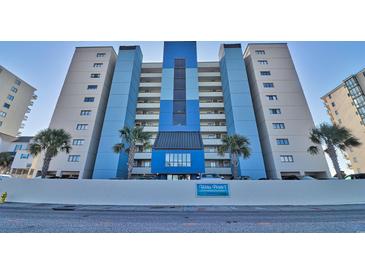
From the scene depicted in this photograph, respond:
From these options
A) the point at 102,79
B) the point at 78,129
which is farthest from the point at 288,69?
the point at 78,129

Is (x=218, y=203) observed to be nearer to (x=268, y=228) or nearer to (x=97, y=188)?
(x=268, y=228)

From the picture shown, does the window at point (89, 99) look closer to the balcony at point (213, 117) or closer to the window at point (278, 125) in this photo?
the balcony at point (213, 117)

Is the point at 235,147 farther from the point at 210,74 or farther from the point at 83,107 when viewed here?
the point at 83,107

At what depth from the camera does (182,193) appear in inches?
600

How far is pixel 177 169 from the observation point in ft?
69.8

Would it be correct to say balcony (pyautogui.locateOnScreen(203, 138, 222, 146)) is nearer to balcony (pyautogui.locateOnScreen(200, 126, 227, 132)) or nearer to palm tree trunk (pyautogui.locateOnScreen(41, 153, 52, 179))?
balcony (pyautogui.locateOnScreen(200, 126, 227, 132))

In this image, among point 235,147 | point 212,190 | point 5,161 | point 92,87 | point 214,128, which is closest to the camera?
point 212,190

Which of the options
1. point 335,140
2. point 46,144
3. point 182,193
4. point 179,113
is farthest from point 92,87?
point 335,140

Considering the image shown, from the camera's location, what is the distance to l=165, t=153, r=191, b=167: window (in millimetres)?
21453

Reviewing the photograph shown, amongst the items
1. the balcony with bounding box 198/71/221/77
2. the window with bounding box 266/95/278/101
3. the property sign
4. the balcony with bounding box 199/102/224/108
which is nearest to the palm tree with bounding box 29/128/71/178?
the property sign

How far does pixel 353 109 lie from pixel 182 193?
162ft

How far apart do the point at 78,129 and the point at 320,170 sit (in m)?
42.3

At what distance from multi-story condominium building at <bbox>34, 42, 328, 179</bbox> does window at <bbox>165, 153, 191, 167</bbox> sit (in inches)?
5.4

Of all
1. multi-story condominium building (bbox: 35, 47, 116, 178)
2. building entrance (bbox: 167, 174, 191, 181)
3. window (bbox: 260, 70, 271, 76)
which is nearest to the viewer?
building entrance (bbox: 167, 174, 191, 181)
